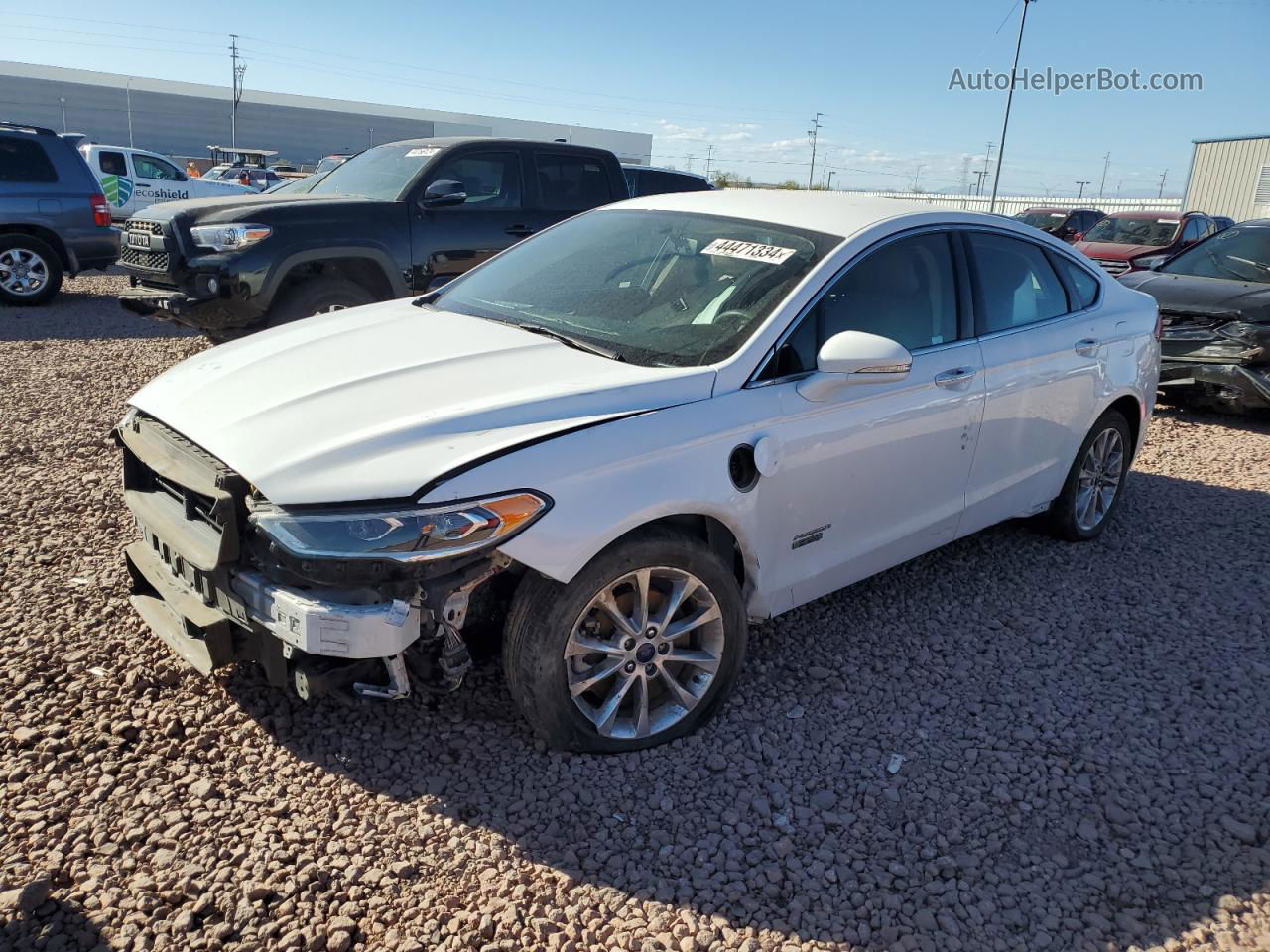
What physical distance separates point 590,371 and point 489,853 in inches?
58.4

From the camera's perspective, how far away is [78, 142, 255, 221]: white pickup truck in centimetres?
2019

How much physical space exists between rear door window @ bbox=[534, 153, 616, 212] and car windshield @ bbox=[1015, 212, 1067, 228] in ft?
51.8

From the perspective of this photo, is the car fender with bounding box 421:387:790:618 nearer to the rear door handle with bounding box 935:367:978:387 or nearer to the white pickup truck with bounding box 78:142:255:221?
the rear door handle with bounding box 935:367:978:387

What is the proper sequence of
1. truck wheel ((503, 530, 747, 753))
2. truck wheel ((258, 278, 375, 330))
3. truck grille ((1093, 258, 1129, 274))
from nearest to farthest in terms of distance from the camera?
truck wheel ((503, 530, 747, 753)) → truck wheel ((258, 278, 375, 330)) → truck grille ((1093, 258, 1129, 274))

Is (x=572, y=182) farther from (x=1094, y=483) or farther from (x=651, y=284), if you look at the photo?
(x=1094, y=483)

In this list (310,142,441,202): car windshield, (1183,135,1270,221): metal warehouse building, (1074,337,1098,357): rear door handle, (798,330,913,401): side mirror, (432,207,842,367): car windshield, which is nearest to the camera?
(798,330,913,401): side mirror

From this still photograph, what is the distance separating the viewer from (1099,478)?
5211 millimetres

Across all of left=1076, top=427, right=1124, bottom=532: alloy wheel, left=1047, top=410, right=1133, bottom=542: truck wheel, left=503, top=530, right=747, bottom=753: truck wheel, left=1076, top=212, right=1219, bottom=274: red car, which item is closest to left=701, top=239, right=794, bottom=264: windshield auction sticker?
left=503, top=530, right=747, bottom=753: truck wheel

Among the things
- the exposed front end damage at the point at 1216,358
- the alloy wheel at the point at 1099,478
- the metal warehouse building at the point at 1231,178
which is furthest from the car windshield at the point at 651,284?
the metal warehouse building at the point at 1231,178

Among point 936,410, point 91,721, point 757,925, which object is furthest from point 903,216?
point 91,721

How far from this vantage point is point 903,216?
12.7 ft

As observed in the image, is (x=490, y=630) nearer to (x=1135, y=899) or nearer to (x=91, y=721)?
(x=91, y=721)

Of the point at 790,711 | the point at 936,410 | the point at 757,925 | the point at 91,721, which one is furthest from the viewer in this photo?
the point at 936,410

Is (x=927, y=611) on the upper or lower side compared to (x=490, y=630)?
lower
